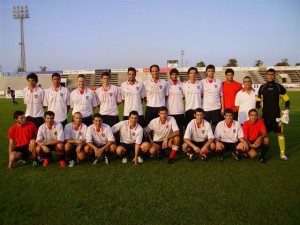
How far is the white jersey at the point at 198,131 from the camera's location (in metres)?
5.66

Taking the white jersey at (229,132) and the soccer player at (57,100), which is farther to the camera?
the soccer player at (57,100)

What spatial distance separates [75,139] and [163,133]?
71.0 inches

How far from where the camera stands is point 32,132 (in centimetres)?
556

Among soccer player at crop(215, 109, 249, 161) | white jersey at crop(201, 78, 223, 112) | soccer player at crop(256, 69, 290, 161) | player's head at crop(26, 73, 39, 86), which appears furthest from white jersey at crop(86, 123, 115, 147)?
soccer player at crop(256, 69, 290, 161)

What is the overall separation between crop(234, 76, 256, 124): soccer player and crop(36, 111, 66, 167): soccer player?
375 centimetres

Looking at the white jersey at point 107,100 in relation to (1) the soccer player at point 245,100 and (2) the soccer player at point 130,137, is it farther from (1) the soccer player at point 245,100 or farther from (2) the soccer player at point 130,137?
(1) the soccer player at point 245,100

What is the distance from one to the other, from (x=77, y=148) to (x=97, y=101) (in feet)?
4.06

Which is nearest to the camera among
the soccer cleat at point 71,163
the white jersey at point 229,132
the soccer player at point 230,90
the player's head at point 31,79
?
the soccer cleat at point 71,163

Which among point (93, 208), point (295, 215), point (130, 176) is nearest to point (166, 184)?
point (130, 176)

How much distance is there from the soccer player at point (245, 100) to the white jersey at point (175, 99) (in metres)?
1.21

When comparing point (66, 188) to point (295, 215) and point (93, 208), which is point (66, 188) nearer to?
point (93, 208)

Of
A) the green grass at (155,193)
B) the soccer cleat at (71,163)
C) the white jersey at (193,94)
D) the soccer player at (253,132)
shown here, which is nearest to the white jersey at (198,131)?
the green grass at (155,193)

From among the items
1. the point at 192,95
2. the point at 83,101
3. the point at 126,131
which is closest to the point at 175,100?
the point at 192,95

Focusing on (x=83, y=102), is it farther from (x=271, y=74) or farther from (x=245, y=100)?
(x=271, y=74)
